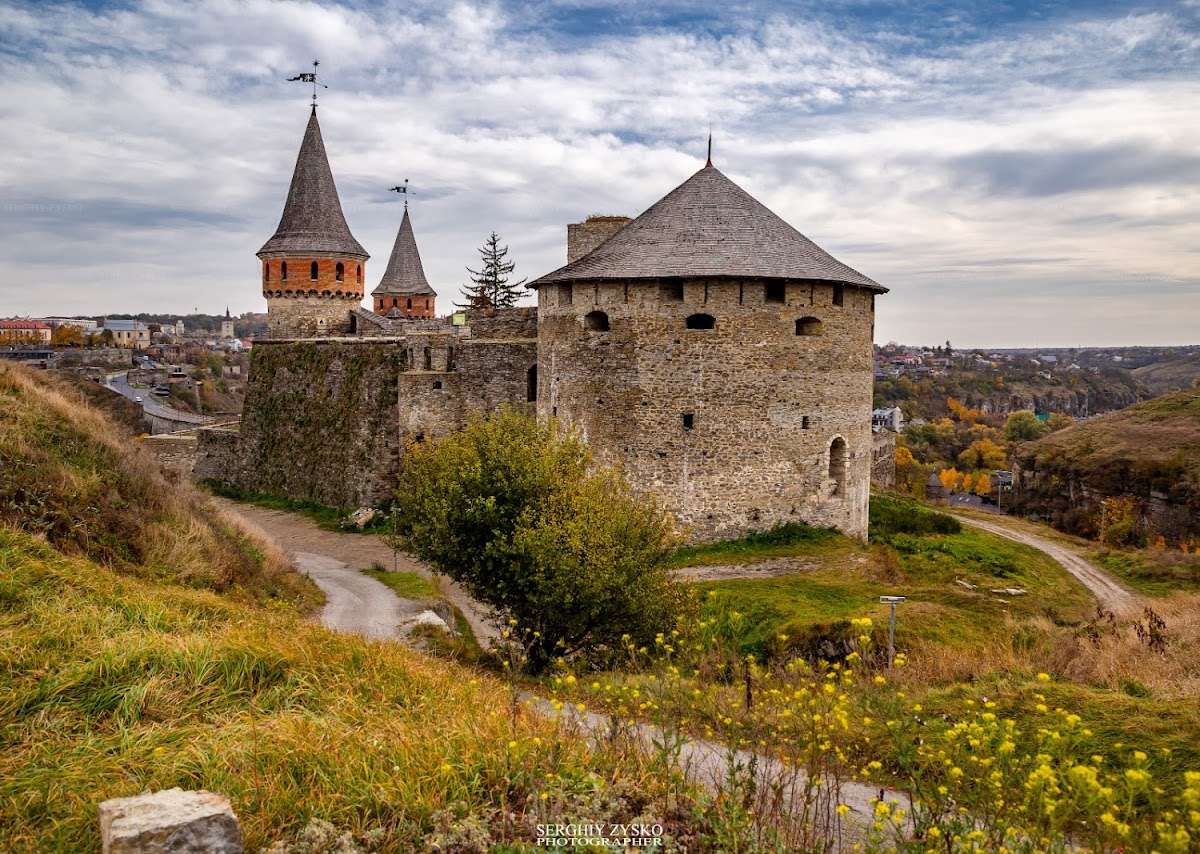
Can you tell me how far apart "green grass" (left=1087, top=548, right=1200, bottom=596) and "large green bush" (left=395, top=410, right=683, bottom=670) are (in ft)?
62.0

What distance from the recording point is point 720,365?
1828 cm

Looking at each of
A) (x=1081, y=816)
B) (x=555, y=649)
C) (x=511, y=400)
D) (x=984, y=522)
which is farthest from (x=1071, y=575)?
(x=1081, y=816)

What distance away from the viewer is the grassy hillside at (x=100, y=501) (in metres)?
9.93

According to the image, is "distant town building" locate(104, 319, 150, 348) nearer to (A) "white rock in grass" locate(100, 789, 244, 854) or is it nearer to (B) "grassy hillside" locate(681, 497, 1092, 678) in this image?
(B) "grassy hillside" locate(681, 497, 1092, 678)

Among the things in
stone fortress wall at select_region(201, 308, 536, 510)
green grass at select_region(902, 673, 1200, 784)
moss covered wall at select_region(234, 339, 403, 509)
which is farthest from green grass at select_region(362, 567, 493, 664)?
moss covered wall at select_region(234, 339, 403, 509)

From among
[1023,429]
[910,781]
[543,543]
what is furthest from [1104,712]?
[1023,429]

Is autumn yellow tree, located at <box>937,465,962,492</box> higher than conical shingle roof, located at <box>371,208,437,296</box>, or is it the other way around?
conical shingle roof, located at <box>371,208,437,296</box>

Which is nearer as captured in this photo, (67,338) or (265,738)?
(265,738)

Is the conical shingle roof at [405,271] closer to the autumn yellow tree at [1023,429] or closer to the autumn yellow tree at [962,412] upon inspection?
the autumn yellow tree at [1023,429]

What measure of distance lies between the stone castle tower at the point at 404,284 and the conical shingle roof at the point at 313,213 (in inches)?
513

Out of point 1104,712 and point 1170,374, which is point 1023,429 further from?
point 1170,374

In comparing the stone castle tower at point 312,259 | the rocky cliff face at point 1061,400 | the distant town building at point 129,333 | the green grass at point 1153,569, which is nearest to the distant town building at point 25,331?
the distant town building at point 129,333

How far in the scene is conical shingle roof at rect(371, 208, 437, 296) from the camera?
4322cm

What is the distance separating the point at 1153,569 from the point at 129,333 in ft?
466
